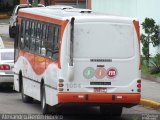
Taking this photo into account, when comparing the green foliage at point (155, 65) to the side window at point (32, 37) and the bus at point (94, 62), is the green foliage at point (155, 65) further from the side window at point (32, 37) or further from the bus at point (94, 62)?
the bus at point (94, 62)

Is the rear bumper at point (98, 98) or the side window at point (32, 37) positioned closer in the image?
the rear bumper at point (98, 98)

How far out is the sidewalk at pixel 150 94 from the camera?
22.6 m

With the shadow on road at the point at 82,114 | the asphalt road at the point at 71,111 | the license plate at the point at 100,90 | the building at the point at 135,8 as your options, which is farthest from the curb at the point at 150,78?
the license plate at the point at 100,90

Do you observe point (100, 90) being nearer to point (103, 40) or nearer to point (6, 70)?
point (103, 40)

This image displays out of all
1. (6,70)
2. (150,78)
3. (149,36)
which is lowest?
(150,78)

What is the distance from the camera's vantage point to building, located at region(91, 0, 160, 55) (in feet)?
102

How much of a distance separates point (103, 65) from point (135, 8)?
14345mm

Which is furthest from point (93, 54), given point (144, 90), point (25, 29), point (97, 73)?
point (144, 90)

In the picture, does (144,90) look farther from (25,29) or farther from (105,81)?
(105,81)

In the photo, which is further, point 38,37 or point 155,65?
point 155,65

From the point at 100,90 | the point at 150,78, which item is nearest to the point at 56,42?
the point at 100,90

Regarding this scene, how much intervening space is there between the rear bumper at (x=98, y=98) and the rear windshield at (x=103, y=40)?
3.15ft

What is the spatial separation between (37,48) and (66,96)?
10.0 feet

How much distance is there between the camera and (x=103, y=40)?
1942cm
